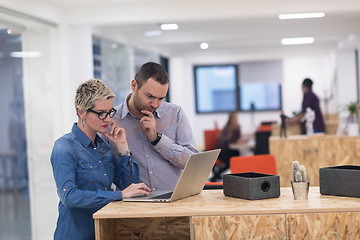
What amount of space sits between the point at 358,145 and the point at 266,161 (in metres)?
2.63

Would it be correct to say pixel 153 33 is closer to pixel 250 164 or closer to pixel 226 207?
pixel 250 164

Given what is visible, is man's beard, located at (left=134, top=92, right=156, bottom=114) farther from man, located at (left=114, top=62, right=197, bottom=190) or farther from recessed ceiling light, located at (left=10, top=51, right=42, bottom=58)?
recessed ceiling light, located at (left=10, top=51, right=42, bottom=58)

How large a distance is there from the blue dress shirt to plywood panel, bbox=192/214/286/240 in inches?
25.1

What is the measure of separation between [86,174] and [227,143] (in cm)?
858

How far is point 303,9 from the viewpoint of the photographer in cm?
727

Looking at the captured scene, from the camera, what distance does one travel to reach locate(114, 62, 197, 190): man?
3.50 metres

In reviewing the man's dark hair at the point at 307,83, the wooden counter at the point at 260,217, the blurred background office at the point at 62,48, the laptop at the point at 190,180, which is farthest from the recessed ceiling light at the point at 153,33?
the wooden counter at the point at 260,217

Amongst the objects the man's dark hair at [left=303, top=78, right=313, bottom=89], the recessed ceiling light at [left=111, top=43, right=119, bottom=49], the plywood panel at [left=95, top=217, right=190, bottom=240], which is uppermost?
the recessed ceiling light at [left=111, top=43, right=119, bottom=49]

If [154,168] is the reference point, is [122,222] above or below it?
below

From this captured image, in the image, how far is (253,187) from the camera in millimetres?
3211

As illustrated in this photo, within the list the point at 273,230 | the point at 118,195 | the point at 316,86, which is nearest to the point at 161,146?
the point at 118,195

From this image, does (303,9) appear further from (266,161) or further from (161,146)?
(161,146)

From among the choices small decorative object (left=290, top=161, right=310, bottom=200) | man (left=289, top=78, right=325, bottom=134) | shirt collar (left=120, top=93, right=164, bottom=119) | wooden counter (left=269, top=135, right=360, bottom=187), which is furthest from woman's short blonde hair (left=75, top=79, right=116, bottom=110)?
man (left=289, top=78, right=325, bottom=134)

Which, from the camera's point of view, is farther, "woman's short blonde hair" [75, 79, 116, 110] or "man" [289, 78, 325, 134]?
"man" [289, 78, 325, 134]
